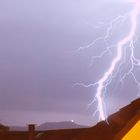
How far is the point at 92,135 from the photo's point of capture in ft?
57.2

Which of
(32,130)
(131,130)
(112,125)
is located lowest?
(131,130)

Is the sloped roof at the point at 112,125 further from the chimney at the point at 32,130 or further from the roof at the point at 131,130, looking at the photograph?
the roof at the point at 131,130

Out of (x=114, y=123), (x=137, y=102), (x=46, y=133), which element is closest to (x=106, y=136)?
(x=114, y=123)

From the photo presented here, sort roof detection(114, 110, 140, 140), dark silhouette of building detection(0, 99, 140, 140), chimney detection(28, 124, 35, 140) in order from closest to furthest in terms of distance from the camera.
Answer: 1. roof detection(114, 110, 140, 140)
2. dark silhouette of building detection(0, 99, 140, 140)
3. chimney detection(28, 124, 35, 140)

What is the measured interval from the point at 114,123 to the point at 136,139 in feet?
15.4

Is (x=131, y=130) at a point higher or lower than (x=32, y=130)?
lower

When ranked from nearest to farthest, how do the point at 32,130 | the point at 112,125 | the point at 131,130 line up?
the point at 131,130 → the point at 112,125 → the point at 32,130

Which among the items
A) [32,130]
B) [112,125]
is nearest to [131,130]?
[112,125]

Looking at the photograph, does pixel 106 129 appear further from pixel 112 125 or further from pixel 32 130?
pixel 32 130

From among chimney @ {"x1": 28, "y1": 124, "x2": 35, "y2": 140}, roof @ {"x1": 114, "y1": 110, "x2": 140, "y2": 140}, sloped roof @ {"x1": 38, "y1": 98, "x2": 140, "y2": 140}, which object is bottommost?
roof @ {"x1": 114, "y1": 110, "x2": 140, "y2": 140}

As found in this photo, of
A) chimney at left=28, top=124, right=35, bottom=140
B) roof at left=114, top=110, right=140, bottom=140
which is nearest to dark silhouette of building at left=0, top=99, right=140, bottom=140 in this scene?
chimney at left=28, top=124, right=35, bottom=140

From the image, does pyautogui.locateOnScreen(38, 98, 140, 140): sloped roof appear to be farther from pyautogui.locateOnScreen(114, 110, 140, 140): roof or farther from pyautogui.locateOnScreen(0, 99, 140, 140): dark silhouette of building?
pyautogui.locateOnScreen(114, 110, 140, 140): roof

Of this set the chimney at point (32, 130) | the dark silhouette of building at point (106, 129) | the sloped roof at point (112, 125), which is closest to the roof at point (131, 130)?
the dark silhouette of building at point (106, 129)

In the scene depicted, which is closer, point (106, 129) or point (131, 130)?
point (131, 130)
